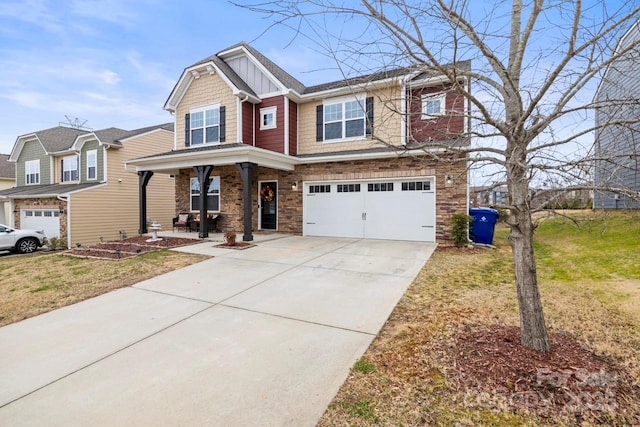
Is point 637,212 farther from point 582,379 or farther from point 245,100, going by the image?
point 245,100

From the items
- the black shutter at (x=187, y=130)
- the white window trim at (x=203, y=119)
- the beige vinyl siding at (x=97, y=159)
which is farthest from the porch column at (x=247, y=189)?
the beige vinyl siding at (x=97, y=159)

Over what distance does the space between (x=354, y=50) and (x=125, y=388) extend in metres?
3.57

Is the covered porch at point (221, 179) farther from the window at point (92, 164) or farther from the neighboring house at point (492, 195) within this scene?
the neighboring house at point (492, 195)

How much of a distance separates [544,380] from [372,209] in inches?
326

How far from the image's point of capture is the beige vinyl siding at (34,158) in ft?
66.4

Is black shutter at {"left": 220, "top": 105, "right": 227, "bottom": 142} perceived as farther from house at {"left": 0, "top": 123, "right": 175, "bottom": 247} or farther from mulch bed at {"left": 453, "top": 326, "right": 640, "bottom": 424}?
mulch bed at {"left": 453, "top": 326, "right": 640, "bottom": 424}

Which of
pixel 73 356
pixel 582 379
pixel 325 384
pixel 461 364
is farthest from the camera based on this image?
pixel 73 356

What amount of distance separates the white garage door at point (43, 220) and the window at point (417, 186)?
17.9m

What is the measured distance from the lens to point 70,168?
19094 mm

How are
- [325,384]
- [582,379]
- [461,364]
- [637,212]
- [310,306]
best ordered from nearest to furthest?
1. [582,379]
2. [325,384]
3. [461,364]
4. [637,212]
5. [310,306]

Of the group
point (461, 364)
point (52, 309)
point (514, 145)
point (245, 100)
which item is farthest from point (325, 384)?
point (245, 100)

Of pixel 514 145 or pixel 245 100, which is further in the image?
pixel 245 100

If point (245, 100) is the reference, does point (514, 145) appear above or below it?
below

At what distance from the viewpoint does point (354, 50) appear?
8.93 feet
